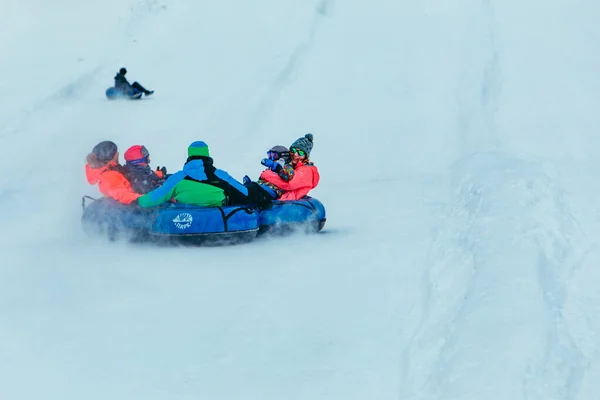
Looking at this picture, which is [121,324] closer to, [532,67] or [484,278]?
[484,278]

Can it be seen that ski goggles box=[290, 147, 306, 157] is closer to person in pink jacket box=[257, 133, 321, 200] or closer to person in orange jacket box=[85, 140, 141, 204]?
person in pink jacket box=[257, 133, 321, 200]

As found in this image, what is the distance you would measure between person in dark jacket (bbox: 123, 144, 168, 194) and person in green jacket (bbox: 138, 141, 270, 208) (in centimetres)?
31

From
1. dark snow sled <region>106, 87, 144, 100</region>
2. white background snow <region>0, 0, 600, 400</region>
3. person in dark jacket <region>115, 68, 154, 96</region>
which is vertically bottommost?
white background snow <region>0, 0, 600, 400</region>

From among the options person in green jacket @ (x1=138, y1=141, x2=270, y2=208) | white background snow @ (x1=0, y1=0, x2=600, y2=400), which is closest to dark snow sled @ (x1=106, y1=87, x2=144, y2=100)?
white background snow @ (x1=0, y1=0, x2=600, y2=400)

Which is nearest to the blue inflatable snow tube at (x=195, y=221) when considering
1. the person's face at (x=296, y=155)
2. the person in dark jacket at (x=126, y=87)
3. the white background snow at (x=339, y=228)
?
the white background snow at (x=339, y=228)

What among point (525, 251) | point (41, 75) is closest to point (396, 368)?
point (525, 251)

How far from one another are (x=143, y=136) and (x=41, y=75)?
4.15 meters

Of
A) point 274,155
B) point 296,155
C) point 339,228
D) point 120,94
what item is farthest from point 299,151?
point 120,94

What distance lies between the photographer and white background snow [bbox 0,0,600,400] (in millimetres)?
3885

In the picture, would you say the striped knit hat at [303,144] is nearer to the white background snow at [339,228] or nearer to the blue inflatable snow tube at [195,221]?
the blue inflatable snow tube at [195,221]

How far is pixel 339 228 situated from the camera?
6664mm

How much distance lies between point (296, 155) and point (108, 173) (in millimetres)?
1453

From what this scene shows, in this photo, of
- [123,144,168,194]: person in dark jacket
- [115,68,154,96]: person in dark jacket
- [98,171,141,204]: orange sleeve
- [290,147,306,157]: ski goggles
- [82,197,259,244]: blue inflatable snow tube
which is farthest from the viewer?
[115,68,154,96]: person in dark jacket

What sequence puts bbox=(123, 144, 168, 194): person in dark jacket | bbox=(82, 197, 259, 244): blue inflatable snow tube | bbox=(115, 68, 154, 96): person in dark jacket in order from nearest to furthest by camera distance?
1. bbox=(82, 197, 259, 244): blue inflatable snow tube
2. bbox=(123, 144, 168, 194): person in dark jacket
3. bbox=(115, 68, 154, 96): person in dark jacket
